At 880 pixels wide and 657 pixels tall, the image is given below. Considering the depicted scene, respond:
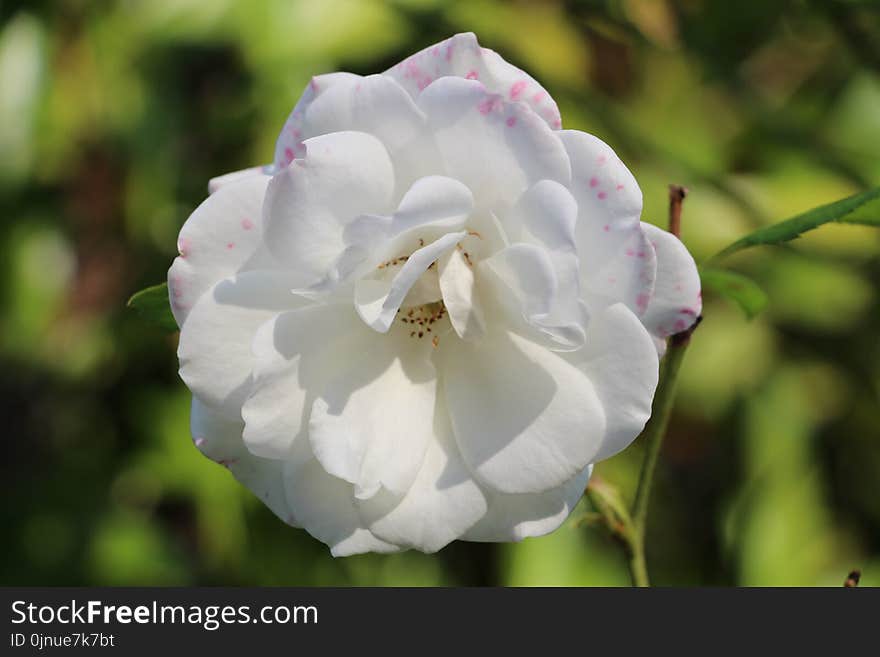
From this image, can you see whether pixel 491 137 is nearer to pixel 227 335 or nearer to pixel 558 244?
pixel 558 244

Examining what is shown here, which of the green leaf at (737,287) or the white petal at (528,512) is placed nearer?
the white petal at (528,512)

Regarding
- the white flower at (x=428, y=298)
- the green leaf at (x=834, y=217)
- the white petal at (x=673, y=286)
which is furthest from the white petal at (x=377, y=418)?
the green leaf at (x=834, y=217)

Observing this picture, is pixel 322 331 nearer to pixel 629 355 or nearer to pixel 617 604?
pixel 629 355

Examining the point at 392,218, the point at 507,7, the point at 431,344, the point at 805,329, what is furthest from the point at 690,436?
the point at 392,218

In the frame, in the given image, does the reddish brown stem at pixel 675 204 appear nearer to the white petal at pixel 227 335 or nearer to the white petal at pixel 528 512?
the white petal at pixel 528 512

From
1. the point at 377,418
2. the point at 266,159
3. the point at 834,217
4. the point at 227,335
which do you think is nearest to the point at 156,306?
the point at 227,335

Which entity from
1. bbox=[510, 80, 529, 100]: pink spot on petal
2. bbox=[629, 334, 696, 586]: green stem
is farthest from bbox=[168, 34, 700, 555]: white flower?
bbox=[629, 334, 696, 586]: green stem

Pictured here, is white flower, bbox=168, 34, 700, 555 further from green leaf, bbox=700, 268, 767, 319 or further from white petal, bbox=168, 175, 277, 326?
green leaf, bbox=700, 268, 767, 319
